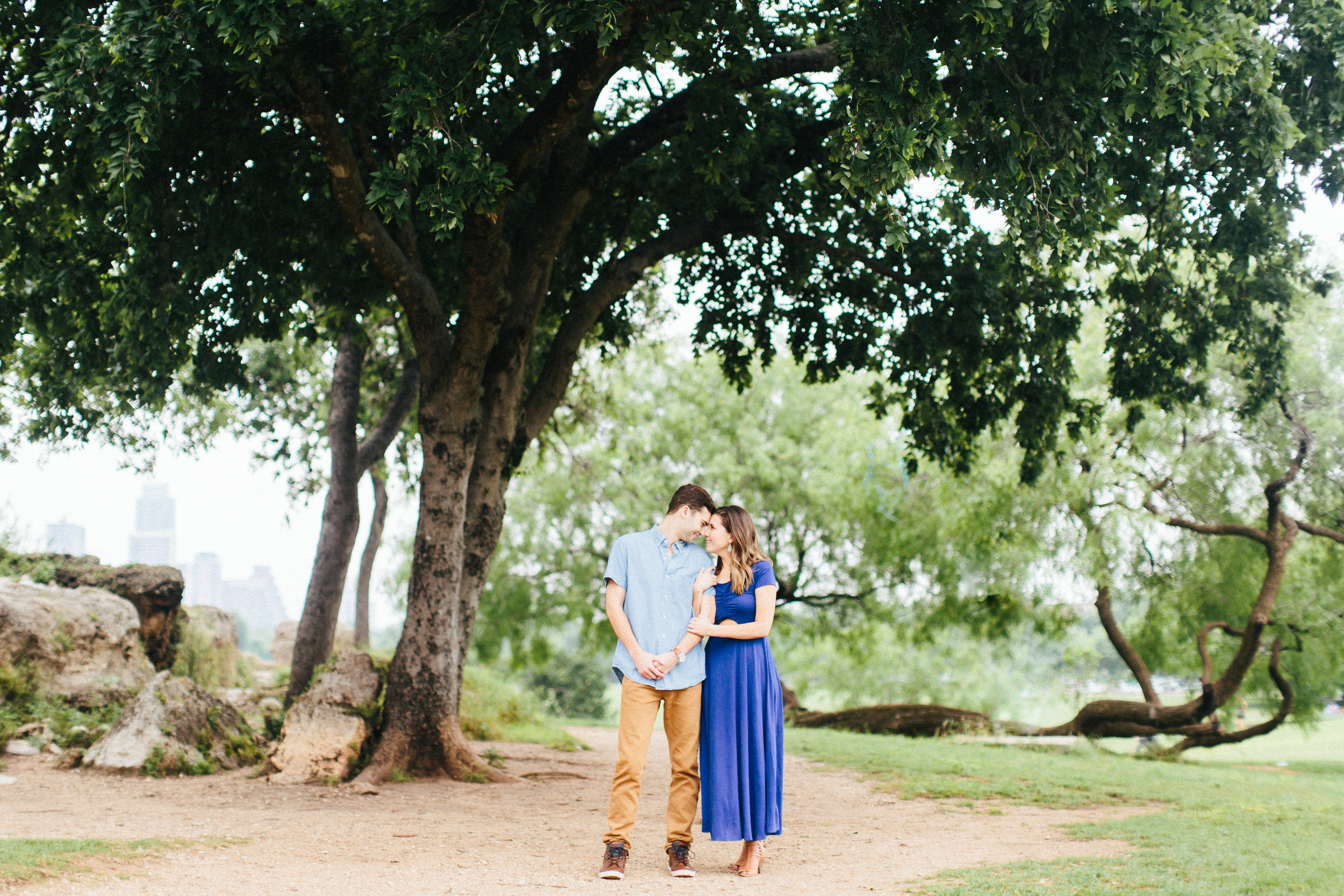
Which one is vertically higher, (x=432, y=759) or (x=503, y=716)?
(x=432, y=759)

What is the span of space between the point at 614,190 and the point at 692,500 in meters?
8.47

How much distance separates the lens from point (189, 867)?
17.3ft

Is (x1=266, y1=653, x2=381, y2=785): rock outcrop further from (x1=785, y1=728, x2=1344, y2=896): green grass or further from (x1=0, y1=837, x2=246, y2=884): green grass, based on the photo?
(x1=785, y1=728, x2=1344, y2=896): green grass

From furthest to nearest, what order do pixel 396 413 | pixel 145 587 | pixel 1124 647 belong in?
pixel 1124 647
pixel 396 413
pixel 145 587

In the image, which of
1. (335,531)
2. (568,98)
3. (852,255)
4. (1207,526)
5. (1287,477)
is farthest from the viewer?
(1207,526)

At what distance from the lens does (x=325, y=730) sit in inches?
362

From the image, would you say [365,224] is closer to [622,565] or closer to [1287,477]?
[622,565]

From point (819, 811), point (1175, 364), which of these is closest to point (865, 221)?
point (1175, 364)

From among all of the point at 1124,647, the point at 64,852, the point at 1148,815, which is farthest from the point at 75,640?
the point at 1124,647

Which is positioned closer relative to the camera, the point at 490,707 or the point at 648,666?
the point at 648,666

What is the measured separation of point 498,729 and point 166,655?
5062 mm

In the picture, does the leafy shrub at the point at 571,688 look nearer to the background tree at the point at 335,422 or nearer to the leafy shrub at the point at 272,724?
the background tree at the point at 335,422

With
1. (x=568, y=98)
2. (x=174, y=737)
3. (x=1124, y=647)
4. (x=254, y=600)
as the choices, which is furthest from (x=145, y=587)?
(x=254, y=600)

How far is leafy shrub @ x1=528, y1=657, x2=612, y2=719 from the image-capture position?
30.0m
